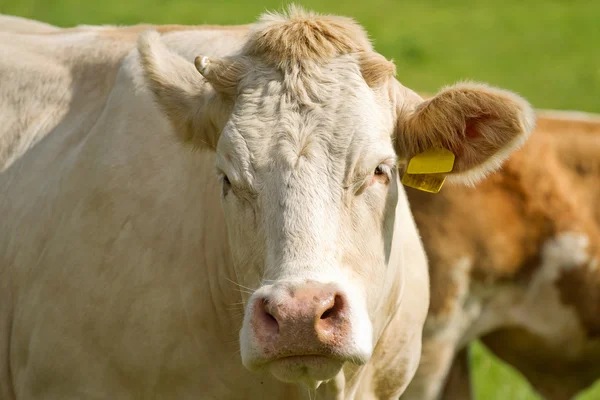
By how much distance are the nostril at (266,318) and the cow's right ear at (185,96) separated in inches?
34.6

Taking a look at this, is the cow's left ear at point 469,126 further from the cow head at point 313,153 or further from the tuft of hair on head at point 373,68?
the tuft of hair on head at point 373,68

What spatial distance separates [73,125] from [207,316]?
1.19 metres

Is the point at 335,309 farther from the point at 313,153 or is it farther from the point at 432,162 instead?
the point at 432,162

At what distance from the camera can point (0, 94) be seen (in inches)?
197

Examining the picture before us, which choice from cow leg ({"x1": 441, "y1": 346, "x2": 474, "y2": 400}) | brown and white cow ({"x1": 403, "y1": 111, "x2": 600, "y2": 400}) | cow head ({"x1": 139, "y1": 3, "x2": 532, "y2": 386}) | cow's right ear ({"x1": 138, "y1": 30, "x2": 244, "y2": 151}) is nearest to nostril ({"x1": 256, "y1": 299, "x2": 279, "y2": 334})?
cow head ({"x1": 139, "y1": 3, "x2": 532, "y2": 386})

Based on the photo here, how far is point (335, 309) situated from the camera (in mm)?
3318

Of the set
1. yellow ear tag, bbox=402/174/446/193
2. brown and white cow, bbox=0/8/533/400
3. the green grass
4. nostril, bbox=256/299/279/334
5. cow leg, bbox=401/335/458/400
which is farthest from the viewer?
the green grass

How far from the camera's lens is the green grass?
53.3 feet

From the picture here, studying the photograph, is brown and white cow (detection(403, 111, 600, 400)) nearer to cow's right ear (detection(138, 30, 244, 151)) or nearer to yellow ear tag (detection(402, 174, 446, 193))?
yellow ear tag (detection(402, 174, 446, 193))

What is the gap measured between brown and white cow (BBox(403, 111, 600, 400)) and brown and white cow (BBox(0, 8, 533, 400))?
1.86m

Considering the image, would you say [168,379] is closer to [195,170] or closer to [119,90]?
[195,170]

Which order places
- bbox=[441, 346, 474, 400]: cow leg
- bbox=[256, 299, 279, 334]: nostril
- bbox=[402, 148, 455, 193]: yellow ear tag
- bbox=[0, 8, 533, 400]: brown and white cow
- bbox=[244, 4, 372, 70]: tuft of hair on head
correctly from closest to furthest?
1. bbox=[256, 299, 279, 334]: nostril
2. bbox=[0, 8, 533, 400]: brown and white cow
3. bbox=[244, 4, 372, 70]: tuft of hair on head
4. bbox=[402, 148, 455, 193]: yellow ear tag
5. bbox=[441, 346, 474, 400]: cow leg

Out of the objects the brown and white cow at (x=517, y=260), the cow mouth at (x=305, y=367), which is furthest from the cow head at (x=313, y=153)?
the brown and white cow at (x=517, y=260)

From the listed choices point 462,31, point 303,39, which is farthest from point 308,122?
point 462,31
